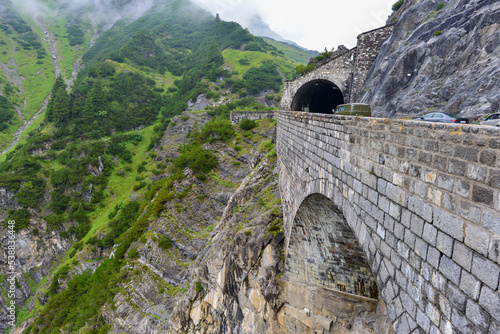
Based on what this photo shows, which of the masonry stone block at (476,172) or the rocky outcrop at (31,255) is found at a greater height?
the masonry stone block at (476,172)

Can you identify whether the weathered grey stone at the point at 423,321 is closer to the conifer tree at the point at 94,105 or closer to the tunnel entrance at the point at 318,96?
the tunnel entrance at the point at 318,96

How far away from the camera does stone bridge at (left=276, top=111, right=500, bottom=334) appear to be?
8.70 ft

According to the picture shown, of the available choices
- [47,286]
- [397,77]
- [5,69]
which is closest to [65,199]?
[47,286]

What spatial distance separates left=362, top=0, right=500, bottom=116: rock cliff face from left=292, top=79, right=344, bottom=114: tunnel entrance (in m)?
8.46

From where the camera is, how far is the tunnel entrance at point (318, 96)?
26.1 meters

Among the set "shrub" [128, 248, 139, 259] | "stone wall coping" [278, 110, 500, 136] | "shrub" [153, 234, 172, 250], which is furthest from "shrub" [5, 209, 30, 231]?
"stone wall coping" [278, 110, 500, 136]

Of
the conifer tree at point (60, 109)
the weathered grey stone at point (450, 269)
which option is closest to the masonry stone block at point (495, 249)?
the weathered grey stone at point (450, 269)

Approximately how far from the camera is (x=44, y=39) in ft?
422

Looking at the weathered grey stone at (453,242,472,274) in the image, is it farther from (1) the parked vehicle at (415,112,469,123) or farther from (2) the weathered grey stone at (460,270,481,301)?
(1) the parked vehicle at (415,112,469,123)

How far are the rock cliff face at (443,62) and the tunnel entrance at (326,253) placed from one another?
22.4 ft

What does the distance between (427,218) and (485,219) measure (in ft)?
2.57

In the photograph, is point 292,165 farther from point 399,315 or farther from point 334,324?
point 399,315

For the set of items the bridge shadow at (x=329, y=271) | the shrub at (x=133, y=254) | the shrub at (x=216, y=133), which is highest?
the shrub at (x=216, y=133)

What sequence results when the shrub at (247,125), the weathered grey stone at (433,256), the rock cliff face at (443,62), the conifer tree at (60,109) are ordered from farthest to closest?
the conifer tree at (60,109), the shrub at (247,125), the rock cliff face at (443,62), the weathered grey stone at (433,256)
